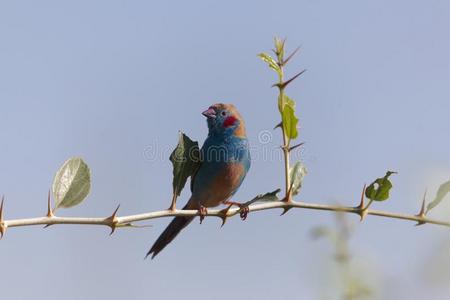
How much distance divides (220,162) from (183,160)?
385cm

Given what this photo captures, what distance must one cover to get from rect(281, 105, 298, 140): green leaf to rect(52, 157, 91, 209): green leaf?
2.81 feet

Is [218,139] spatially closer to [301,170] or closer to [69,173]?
[301,170]

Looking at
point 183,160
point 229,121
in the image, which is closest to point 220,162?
point 229,121

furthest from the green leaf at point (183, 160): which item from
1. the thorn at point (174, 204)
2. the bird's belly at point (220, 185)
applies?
the bird's belly at point (220, 185)

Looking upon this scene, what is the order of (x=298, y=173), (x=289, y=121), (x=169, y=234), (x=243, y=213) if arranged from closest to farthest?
(x=243, y=213)
(x=289, y=121)
(x=298, y=173)
(x=169, y=234)

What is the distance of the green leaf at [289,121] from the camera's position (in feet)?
8.59

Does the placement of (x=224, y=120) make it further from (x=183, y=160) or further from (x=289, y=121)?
(x=289, y=121)

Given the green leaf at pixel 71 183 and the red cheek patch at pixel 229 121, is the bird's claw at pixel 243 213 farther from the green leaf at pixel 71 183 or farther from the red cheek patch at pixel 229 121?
the red cheek patch at pixel 229 121

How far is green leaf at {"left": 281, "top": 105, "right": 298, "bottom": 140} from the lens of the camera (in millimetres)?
2617

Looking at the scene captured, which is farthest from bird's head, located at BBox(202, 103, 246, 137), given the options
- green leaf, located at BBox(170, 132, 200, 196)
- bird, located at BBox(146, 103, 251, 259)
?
green leaf, located at BBox(170, 132, 200, 196)

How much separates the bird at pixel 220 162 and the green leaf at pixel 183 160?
2.94 meters

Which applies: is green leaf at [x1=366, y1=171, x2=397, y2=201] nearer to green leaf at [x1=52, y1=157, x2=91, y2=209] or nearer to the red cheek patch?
green leaf at [x1=52, y1=157, x2=91, y2=209]

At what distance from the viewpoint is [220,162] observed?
22.3ft

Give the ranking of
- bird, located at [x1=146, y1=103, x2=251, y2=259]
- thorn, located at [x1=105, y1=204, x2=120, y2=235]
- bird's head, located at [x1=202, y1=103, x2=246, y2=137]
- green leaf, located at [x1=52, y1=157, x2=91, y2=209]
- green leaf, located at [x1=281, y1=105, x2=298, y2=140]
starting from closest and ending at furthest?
1. thorn, located at [x1=105, y1=204, x2=120, y2=235]
2. green leaf, located at [x1=52, y1=157, x2=91, y2=209]
3. green leaf, located at [x1=281, y1=105, x2=298, y2=140]
4. bird, located at [x1=146, y1=103, x2=251, y2=259]
5. bird's head, located at [x1=202, y1=103, x2=246, y2=137]
